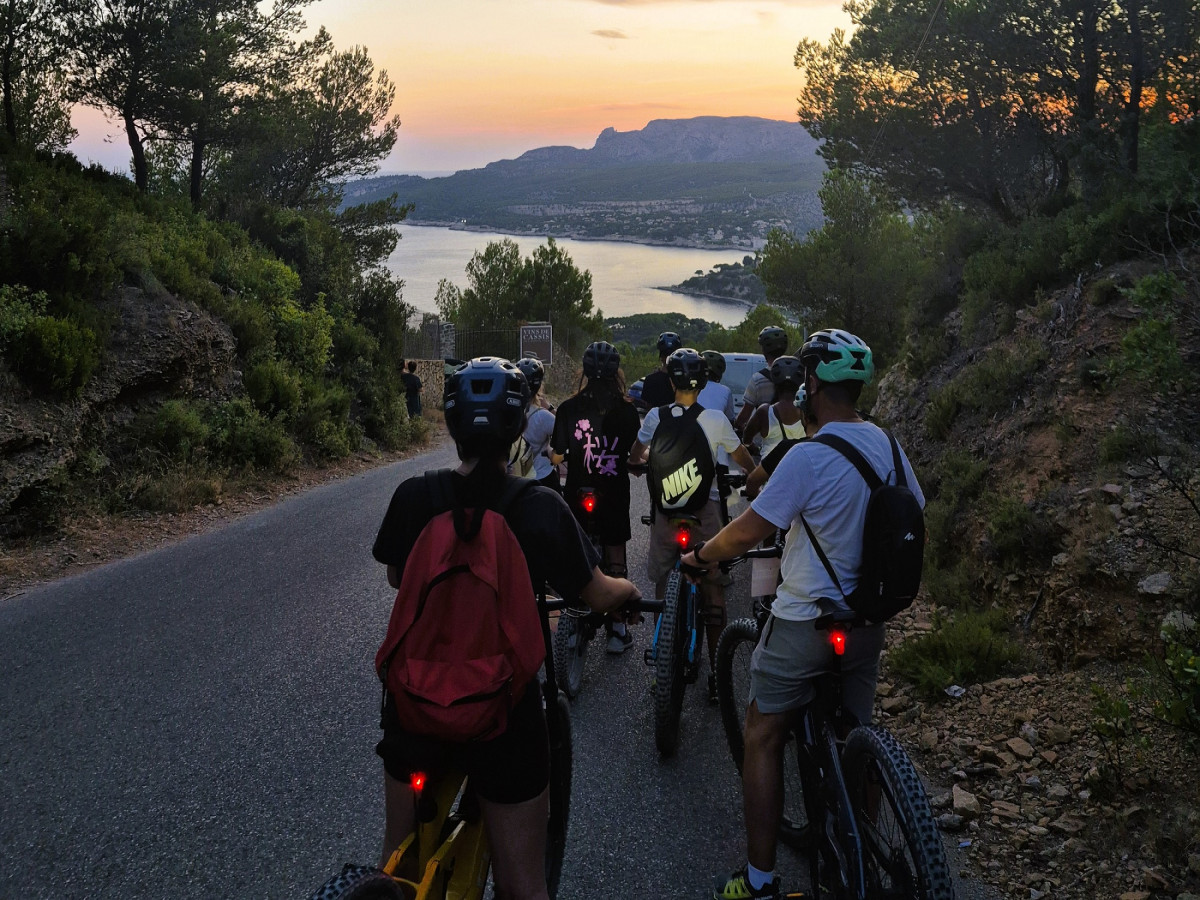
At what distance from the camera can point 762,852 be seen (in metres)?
3.54

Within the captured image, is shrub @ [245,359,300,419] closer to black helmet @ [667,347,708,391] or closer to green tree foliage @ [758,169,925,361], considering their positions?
black helmet @ [667,347,708,391]

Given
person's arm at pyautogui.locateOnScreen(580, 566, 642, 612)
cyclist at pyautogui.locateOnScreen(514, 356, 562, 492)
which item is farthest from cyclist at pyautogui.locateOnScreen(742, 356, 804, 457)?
person's arm at pyautogui.locateOnScreen(580, 566, 642, 612)

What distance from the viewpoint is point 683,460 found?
583cm

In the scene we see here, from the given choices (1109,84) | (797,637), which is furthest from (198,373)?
(1109,84)

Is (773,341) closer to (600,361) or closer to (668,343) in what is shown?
(668,343)

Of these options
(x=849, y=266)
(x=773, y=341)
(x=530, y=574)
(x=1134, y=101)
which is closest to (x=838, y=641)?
(x=530, y=574)

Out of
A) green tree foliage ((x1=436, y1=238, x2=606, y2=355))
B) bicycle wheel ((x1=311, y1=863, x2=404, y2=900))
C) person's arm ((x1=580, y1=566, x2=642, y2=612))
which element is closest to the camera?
bicycle wheel ((x1=311, y1=863, x2=404, y2=900))

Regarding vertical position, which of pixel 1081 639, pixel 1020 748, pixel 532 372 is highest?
pixel 532 372

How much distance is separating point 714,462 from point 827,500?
8.30 ft

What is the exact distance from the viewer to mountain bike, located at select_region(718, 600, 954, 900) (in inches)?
110

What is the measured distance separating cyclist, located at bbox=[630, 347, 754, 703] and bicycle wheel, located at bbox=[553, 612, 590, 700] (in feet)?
1.92

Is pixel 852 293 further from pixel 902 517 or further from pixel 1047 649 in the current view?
pixel 902 517

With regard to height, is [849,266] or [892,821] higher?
[849,266]

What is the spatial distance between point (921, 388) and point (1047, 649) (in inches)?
332
